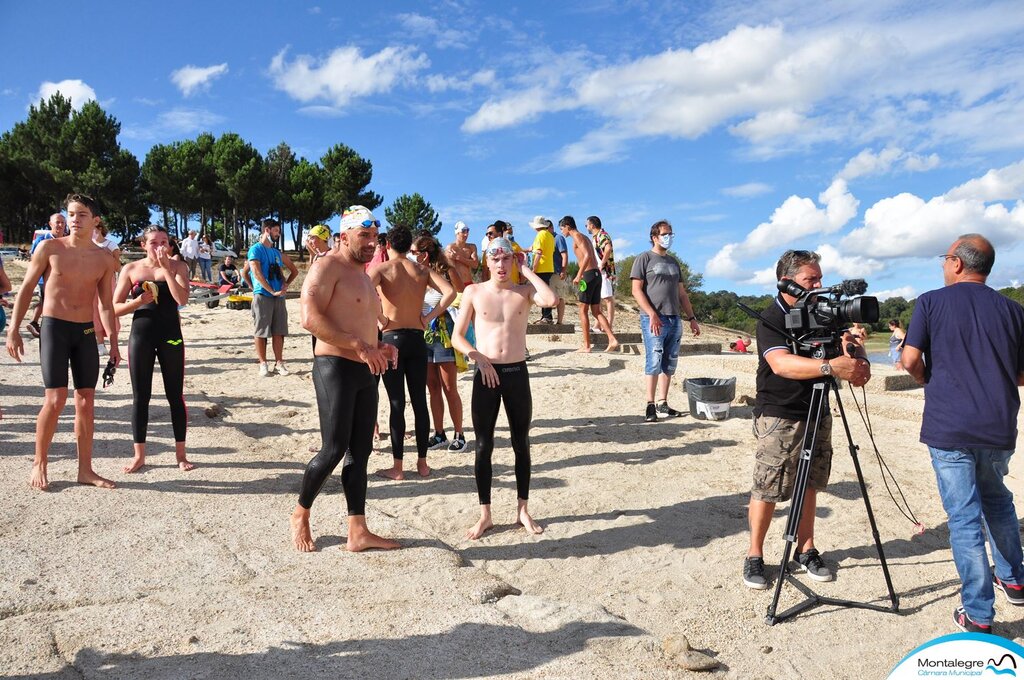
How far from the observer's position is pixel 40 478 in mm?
5332

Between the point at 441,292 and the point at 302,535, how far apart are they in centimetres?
259

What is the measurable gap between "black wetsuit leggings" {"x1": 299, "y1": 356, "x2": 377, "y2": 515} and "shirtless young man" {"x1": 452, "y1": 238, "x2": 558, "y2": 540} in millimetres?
727

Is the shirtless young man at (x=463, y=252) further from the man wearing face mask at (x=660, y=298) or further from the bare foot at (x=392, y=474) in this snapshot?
the bare foot at (x=392, y=474)

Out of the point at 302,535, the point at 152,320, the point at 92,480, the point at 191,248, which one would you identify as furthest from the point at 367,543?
the point at 191,248

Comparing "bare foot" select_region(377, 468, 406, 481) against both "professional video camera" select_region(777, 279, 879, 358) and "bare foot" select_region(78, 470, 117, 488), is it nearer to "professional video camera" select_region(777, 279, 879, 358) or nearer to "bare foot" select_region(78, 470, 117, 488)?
"bare foot" select_region(78, 470, 117, 488)

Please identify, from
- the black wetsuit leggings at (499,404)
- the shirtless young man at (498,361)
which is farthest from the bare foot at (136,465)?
the black wetsuit leggings at (499,404)

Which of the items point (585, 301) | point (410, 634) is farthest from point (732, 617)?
point (585, 301)

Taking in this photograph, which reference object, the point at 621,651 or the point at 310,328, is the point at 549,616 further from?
the point at 310,328

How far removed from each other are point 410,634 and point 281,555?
136 cm

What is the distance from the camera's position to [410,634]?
3.40m

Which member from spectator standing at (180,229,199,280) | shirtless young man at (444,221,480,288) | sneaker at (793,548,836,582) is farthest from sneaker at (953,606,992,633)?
spectator standing at (180,229,199,280)

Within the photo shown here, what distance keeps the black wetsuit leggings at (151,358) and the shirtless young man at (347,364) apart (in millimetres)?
2033

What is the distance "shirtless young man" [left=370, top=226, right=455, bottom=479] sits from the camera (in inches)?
233

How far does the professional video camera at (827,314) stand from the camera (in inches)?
138
